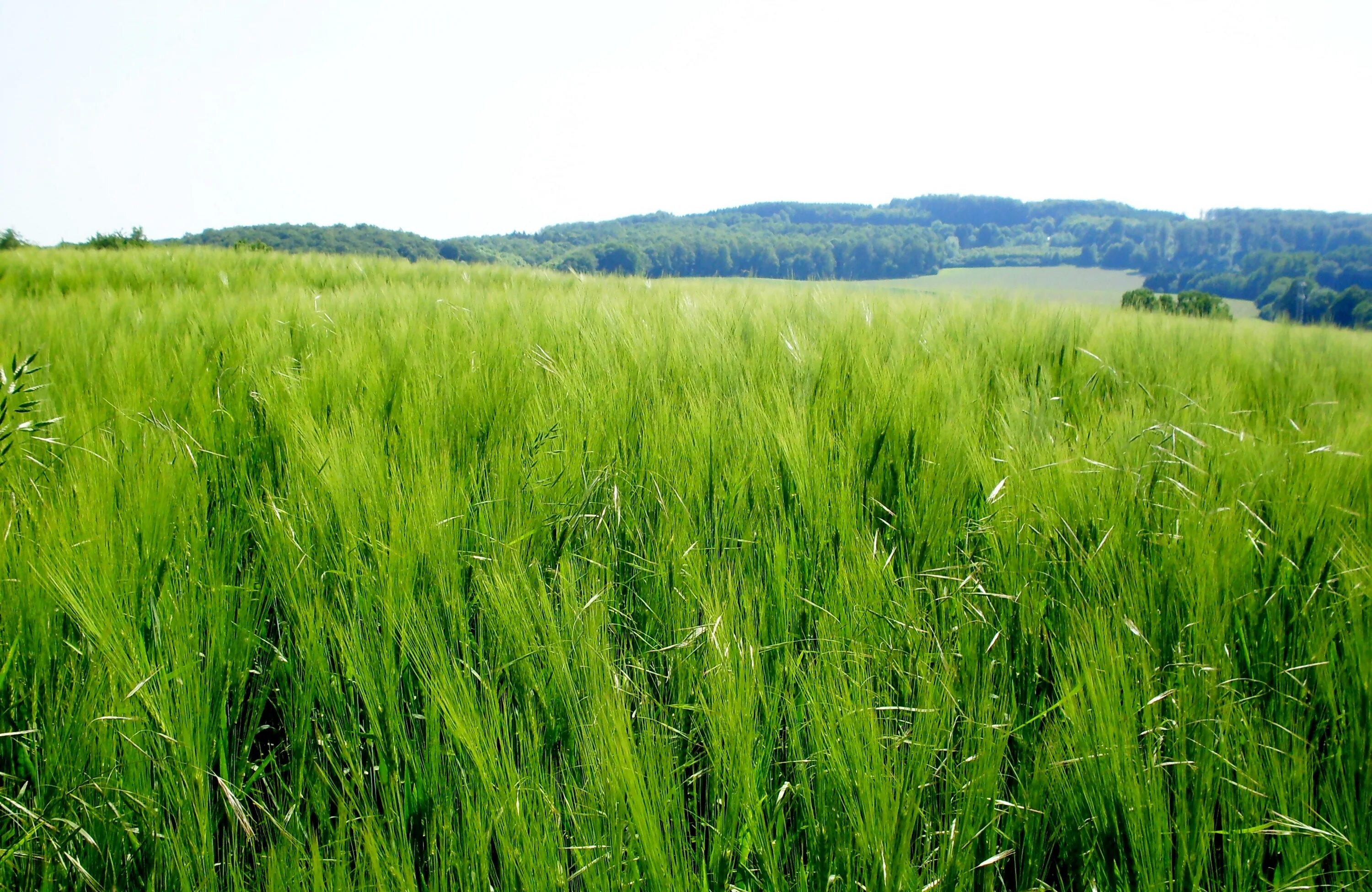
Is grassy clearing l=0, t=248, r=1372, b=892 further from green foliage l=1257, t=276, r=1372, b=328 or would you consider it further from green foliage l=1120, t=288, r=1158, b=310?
green foliage l=1257, t=276, r=1372, b=328

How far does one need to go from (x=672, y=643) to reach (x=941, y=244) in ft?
147

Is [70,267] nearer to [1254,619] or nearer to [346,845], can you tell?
[346,845]

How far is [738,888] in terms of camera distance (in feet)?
2.08

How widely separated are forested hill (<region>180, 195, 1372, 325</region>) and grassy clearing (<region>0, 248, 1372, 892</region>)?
385 centimetres

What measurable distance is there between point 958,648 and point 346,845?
76 cm

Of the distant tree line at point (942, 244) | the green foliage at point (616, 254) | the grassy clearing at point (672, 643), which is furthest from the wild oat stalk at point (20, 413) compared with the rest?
the green foliage at point (616, 254)

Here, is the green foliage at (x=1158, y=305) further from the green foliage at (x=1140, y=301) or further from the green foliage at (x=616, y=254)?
the green foliage at (x=616, y=254)

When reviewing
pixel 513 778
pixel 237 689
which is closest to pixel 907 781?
pixel 513 778

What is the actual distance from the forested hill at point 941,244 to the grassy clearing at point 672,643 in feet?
12.6

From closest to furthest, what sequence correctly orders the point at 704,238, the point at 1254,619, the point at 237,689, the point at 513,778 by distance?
the point at 513,778
the point at 237,689
the point at 1254,619
the point at 704,238

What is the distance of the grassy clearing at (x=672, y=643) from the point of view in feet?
2.08

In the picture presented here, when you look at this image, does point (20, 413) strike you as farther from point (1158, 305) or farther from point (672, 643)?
point (1158, 305)

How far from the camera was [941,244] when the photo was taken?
133 ft

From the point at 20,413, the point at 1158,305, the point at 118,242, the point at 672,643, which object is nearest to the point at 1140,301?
the point at 1158,305
